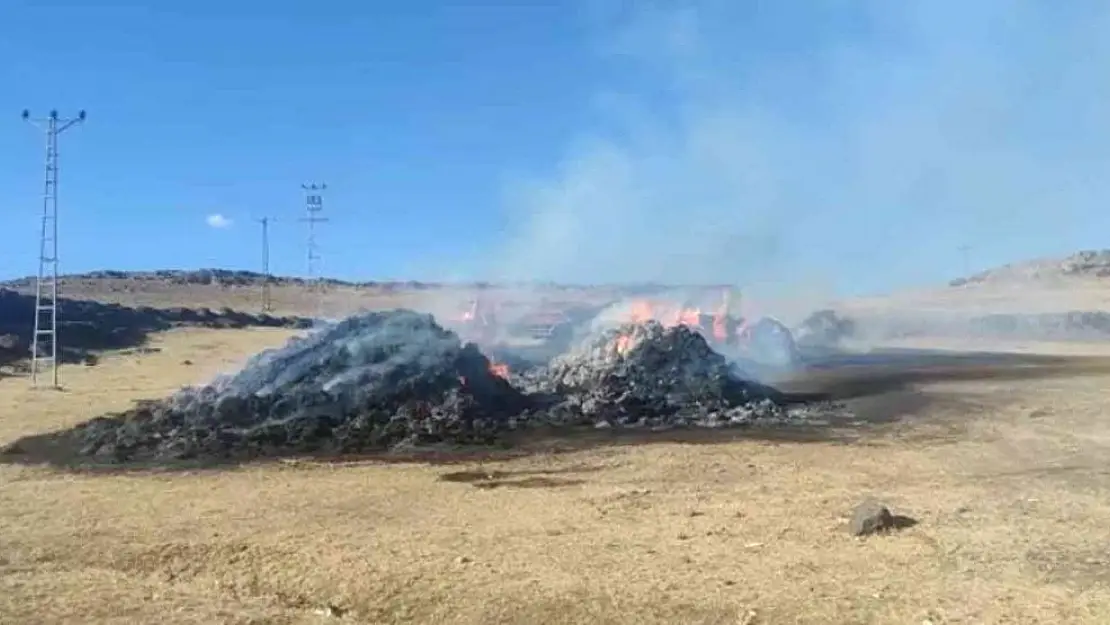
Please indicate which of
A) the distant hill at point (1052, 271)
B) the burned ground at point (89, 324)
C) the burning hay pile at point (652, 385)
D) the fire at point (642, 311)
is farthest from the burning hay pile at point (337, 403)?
the distant hill at point (1052, 271)

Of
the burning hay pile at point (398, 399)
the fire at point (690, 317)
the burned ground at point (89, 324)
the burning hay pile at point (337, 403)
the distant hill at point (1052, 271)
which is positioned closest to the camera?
the burning hay pile at point (337, 403)

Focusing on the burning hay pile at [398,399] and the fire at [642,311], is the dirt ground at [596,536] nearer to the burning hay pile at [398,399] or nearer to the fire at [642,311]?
the burning hay pile at [398,399]

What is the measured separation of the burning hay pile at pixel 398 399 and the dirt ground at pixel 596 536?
230cm

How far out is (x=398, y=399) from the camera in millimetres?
27109

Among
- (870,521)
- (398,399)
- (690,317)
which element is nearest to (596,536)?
(870,521)

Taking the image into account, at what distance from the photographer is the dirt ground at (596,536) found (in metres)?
11.4

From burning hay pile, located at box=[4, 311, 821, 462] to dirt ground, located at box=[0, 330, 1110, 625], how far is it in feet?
7.56

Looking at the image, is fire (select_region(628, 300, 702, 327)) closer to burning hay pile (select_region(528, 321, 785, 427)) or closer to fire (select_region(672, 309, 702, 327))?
fire (select_region(672, 309, 702, 327))

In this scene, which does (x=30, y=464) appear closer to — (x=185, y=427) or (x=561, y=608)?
(x=185, y=427)

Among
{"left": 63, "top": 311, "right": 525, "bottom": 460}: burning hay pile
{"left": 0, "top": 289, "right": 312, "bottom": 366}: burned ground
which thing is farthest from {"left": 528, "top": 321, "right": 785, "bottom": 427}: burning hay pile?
{"left": 0, "top": 289, "right": 312, "bottom": 366}: burned ground

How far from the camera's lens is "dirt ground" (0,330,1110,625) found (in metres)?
11.4

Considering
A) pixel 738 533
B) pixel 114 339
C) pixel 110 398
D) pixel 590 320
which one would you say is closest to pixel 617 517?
pixel 738 533

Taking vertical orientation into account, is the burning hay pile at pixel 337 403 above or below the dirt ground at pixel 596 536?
above

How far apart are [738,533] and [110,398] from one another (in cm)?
Result: 2431
